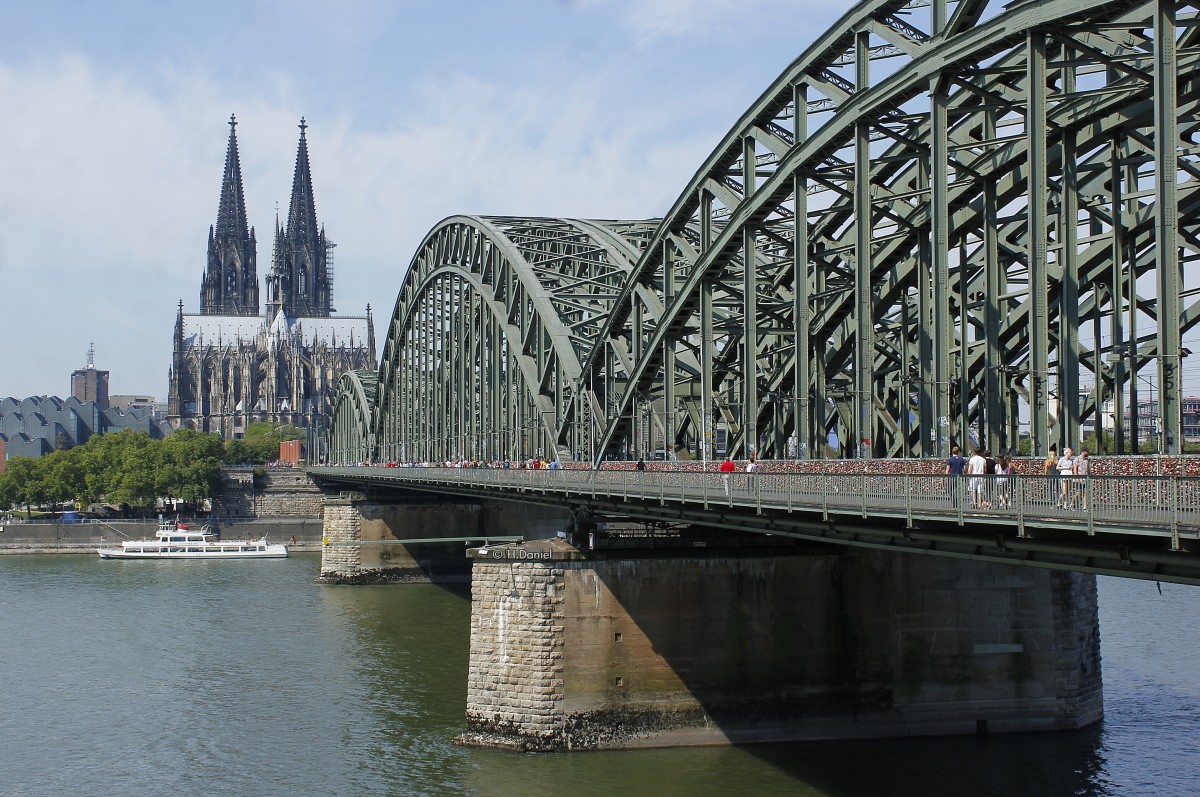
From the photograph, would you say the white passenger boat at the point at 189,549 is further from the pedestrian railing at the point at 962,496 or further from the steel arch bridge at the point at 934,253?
the pedestrian railing at the point at 962,496

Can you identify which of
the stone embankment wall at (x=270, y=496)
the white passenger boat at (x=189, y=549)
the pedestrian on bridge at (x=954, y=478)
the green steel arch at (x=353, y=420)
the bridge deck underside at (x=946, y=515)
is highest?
the green steel arch at (x=353, y=420)

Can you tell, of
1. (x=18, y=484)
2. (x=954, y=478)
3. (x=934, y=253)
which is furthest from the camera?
(x=18, y=484)

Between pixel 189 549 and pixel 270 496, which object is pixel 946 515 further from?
pixel 270 496

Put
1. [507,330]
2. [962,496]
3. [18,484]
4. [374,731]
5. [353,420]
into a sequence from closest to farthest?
[962,496], [374,731], [507,330], [18,484], [353,420]

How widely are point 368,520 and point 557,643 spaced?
53.1 m

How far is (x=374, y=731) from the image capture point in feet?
135

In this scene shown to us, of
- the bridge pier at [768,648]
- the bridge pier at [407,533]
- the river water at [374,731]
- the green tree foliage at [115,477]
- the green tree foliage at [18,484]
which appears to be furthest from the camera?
the green tree foliage at [18,484]

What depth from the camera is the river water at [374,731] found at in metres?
34.8

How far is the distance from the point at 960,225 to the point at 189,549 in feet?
263

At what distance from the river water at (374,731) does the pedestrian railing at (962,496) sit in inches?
272

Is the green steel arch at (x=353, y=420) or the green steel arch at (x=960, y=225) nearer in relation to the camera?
the green steel arch at (x=960, y=225)

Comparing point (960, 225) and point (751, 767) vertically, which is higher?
point (960, 225)

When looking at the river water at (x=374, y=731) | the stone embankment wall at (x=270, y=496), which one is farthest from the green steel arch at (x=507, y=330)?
the stone embankment wall at (x=270, y=496)

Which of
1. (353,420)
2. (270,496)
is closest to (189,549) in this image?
(353,420)
